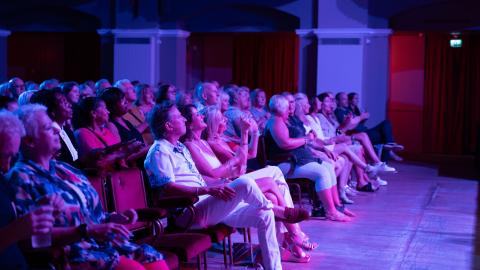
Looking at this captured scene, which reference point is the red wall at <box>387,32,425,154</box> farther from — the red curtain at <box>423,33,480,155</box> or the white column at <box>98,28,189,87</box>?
the white column at <box>98,28,189,87</box>

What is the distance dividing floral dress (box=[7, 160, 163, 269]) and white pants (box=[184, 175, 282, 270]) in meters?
0.95

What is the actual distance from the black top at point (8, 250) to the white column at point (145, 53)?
888 centimetres

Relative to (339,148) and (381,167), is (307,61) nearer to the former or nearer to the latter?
(381,167)

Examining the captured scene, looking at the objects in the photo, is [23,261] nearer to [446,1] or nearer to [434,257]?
[434,257]

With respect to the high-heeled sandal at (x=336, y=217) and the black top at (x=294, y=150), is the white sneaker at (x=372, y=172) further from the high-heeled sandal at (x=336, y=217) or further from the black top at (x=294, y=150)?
the black top at (x=294, y=150)

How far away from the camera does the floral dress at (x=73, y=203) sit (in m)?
2.73

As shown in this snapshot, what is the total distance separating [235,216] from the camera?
4.20 metres

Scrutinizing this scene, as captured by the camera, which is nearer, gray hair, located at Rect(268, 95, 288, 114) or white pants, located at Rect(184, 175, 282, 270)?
white pants, located at Rect(184, 175, 282, 270)

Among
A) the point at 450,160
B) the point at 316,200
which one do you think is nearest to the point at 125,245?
the point at 316,200

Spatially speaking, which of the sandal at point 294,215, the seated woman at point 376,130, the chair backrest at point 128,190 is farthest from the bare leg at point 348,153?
the chair backrest at point 128,190

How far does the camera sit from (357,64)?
10477 millimetres

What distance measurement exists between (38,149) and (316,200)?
3937mm

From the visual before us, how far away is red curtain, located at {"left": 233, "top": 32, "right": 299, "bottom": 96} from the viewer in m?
13.4

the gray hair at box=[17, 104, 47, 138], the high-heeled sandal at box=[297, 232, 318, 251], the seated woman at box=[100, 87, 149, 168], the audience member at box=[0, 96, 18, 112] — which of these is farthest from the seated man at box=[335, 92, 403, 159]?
the gray hair at box=[17, 104, 47, 138]
